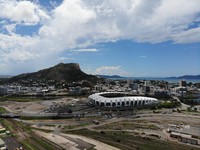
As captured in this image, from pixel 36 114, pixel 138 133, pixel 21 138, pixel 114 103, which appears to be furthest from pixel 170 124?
pixel 36 114

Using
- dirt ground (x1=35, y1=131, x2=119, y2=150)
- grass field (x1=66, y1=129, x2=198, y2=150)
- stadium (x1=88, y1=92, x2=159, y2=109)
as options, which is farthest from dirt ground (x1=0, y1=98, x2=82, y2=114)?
grass field (x1=66, y1=129, x2=198, y2=150)

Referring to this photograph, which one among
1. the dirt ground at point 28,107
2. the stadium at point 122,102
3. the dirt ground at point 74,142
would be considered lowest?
the dirt ground at point 74,142

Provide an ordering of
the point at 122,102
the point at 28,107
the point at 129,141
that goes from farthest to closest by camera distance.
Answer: the point at 28,107
the point at 122,102
the point at 129,141

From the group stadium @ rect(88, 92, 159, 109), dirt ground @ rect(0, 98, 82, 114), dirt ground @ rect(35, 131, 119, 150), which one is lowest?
dirt ground @ rect(35, 131, 119, 150)

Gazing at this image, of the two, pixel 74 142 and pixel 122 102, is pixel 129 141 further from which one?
pixel 122 102

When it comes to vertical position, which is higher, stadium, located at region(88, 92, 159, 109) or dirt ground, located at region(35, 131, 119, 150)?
stadium, located at region(88, 92, 159, 109)

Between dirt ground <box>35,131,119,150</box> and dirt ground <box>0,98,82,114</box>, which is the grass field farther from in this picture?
dirt ground <box>0,98,82,114</box>

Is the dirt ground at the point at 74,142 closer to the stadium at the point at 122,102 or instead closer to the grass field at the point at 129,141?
the grass field at the point at 129,141

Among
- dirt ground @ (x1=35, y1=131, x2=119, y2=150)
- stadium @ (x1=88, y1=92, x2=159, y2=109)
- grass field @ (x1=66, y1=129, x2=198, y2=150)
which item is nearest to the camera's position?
grass field @ (x1=66, y1=129, x2=198, y2=150)

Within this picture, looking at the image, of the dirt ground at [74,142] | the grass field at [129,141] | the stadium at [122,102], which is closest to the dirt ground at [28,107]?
the stadium at [122,102]

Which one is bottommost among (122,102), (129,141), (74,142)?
(74,142)

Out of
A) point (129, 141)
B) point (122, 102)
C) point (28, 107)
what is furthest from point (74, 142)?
point (28, 107)
